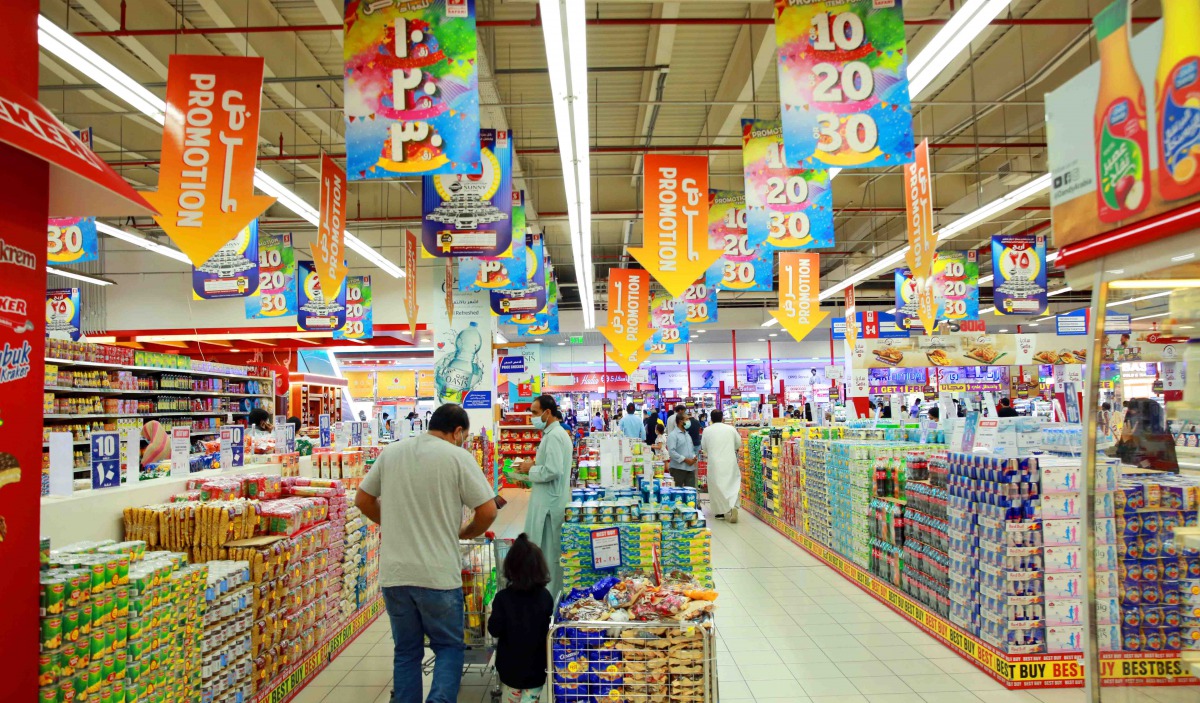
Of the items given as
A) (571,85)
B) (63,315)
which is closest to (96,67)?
(571,85)

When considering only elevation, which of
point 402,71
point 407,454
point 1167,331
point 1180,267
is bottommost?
point 407,454

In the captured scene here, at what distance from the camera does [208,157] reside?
208 inches

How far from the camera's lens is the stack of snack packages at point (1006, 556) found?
4.84 meters

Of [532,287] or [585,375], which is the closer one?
[532,287]

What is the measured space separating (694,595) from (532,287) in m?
9.84

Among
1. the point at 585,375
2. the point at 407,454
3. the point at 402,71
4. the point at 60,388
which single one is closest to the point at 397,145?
the point at 402,71

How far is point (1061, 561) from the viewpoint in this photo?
4.84 meters

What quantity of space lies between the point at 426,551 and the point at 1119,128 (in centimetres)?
331

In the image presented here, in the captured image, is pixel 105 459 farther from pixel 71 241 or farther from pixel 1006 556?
pixel 71 241

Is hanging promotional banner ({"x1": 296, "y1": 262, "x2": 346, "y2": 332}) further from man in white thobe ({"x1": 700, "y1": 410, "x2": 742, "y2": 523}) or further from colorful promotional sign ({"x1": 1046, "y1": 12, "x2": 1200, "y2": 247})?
colorful promotional sign ({"x1": 1046, "y1": 12, "x2": 1200, "y2": 247})

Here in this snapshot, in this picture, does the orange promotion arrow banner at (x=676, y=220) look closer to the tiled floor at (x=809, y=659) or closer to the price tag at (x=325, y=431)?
the tiled floor at (x=809, y=659)

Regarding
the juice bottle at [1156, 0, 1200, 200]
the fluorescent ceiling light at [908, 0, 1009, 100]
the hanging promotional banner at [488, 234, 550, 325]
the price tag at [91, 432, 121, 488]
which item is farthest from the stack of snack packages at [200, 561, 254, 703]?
the hanging promotional banner at [488, 234, 550, 325]

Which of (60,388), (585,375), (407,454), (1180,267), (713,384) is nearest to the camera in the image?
(1180,267)

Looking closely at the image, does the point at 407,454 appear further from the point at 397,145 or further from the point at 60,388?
the point at 60,388
